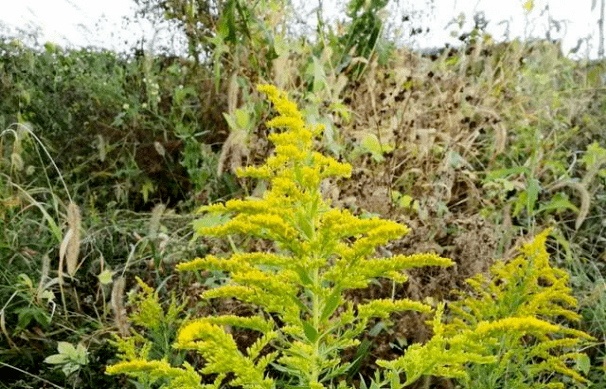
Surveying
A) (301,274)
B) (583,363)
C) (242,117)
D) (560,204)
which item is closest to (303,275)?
(301,274)

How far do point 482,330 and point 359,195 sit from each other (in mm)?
1462

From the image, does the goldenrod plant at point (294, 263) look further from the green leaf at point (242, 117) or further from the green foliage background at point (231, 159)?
the green leaf at point (242, 117)

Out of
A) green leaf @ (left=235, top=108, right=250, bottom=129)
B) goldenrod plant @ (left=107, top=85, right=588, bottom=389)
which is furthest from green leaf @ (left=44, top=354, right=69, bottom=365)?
green leaf @ (left=235, top=108, right=250, bottom=129)

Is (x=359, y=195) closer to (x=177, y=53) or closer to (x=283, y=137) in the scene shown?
(x=283, y=137)

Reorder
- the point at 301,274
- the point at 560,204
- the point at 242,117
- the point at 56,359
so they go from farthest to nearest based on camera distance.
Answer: the point at 560,204, the point at 242,117, the point at 56,359, the point at 301,274

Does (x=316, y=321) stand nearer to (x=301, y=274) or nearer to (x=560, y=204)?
(x=301, y=274)

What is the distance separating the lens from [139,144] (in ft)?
12.5

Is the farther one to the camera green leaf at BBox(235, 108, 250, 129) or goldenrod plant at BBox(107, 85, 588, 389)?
green leaf at BBox(235, 108, 250, 129)

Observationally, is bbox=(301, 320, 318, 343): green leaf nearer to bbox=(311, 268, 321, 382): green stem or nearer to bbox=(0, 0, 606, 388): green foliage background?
bbox=(311, 268, 321, 382): green stem

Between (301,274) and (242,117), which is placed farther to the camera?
(242,117)

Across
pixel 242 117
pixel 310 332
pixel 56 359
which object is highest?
pixel 242 117

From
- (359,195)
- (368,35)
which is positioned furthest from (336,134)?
(368,35)

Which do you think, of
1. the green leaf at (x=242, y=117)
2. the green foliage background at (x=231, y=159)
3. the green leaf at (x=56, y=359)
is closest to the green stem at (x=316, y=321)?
the green foliage background at (x=231, y=159)

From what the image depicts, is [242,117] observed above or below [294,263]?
above
